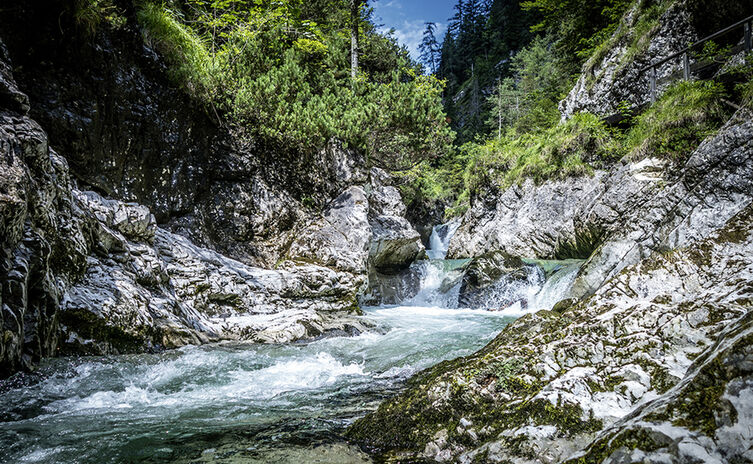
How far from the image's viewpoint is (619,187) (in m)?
10.5

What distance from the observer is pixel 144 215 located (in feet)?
25.0

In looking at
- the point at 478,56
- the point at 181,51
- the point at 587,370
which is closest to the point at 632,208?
the point at 587,370

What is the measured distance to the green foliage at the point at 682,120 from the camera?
932 centimetres

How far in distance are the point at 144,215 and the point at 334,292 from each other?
471cm

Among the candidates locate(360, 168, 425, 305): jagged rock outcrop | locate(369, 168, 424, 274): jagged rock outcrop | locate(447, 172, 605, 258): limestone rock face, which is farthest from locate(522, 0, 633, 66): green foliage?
locate(360, 168, 425, 305): jagged rock outcrop

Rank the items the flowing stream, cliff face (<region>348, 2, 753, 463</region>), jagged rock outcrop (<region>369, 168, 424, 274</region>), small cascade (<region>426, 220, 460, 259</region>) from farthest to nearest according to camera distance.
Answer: small cascade (<region>426, 220, 460, 259</region>), jagged rock outcrop (<region>369, 168, 424, 274</region>), the flowing stream, cliff face (<region>348, 2, 753, 463</region>)

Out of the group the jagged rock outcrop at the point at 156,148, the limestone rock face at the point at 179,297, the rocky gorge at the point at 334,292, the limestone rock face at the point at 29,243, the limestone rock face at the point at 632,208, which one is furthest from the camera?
the jagged rock outcrop at the point at 156,148

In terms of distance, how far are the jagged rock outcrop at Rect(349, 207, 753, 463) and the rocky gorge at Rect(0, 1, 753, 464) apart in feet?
0.05

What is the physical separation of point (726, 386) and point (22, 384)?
5.89 metres

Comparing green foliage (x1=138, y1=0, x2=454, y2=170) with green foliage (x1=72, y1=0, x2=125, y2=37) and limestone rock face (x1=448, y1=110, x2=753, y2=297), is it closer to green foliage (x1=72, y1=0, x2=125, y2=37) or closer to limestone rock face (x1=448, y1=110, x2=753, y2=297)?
green foliage (x1=72, y1=0, x2=125, y2=37)

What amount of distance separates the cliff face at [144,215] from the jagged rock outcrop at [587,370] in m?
4.27

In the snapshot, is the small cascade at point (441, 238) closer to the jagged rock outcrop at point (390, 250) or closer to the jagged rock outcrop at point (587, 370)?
the jagged rock outcrop at point (390, 250)

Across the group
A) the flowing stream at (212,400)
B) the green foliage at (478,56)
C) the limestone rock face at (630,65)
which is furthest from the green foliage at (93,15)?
the green foliage at (478,56)

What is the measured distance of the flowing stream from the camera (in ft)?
9.04
